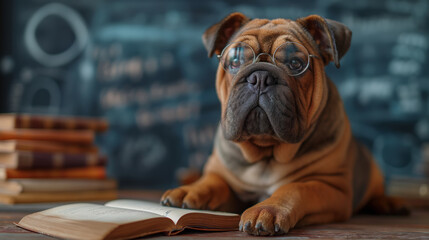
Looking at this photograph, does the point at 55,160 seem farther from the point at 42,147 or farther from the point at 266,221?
the point at 266,221

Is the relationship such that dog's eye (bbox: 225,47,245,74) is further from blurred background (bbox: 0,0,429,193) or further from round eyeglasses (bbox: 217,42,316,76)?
blurred background (bbox: 0,0,429,193)

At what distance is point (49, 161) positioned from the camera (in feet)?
6.08

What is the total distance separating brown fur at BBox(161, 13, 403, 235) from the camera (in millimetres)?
1328

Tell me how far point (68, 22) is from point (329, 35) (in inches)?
102

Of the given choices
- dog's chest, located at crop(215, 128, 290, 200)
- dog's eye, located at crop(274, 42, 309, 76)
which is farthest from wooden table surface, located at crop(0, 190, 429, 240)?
dog's eye, located at crop(274, 42, 309, 76)

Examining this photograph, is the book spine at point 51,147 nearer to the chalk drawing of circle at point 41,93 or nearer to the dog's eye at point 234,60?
the dog's eye at point 234,60

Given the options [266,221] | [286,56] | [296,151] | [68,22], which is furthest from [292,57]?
[68,22]

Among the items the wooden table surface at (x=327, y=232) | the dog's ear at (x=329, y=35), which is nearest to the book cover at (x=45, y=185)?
the wooden table surface at (x=327, y=232)

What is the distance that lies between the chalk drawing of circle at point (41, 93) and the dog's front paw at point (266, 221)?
2.69 metres

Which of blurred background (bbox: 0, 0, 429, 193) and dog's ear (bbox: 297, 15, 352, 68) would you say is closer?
dog's ear (bbox: 297, 15, 352, 68)

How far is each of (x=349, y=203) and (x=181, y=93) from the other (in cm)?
208

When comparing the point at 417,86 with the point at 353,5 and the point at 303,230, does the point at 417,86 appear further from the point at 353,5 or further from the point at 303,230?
the point at 303,230

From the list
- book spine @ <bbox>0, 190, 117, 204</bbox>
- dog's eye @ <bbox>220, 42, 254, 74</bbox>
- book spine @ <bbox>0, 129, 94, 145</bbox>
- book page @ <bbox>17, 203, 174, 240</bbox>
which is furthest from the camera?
book spine @ <bbox>0, 129, 94, 145</bbox>

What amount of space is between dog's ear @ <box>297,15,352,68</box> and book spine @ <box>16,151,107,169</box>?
1.13 m
